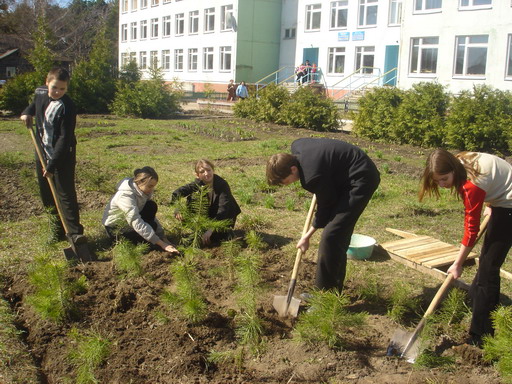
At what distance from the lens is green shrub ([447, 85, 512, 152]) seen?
573 inches

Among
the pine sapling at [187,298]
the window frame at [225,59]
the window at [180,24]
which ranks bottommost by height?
the pine sapling at [187,298]

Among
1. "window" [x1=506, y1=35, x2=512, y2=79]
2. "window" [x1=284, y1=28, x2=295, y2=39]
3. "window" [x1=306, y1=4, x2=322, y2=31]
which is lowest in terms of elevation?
"window" [x1=506, y1=35, x2=512, y2=79]

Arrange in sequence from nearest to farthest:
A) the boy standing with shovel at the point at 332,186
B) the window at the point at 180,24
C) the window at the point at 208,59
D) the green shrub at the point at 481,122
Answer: the boy standing with shovel at the point at 332,186
the green shrub at the point at 481,122
the window at the point at 208,59
the window at the point at 180,24

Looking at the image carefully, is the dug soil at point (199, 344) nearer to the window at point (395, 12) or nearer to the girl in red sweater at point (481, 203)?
the girl in red sweater at point (481, 203)

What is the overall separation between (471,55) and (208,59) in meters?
23.2

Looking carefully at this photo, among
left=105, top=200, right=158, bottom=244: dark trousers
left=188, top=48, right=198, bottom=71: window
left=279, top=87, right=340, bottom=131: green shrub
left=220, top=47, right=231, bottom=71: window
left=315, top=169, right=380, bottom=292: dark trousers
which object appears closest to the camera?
left=315, top=169, right=380, bottom=292: dark trousers

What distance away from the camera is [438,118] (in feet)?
51.5

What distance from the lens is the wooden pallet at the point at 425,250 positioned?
553 cm

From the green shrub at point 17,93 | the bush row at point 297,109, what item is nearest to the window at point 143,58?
the green shrub at point 17,93

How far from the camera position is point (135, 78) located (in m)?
25.5

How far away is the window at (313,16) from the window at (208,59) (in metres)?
9.43

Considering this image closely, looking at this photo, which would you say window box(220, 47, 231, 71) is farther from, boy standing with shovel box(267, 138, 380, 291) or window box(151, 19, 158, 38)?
boy standing with shovel box(267, 138, 380, 291)

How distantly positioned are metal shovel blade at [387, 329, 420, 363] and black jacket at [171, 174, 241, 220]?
2586 millimetres

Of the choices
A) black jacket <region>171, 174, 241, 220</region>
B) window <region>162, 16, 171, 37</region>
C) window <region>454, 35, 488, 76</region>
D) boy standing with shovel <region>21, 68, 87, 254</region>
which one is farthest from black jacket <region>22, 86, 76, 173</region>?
window <region>162, 16, 171, 37</region>
